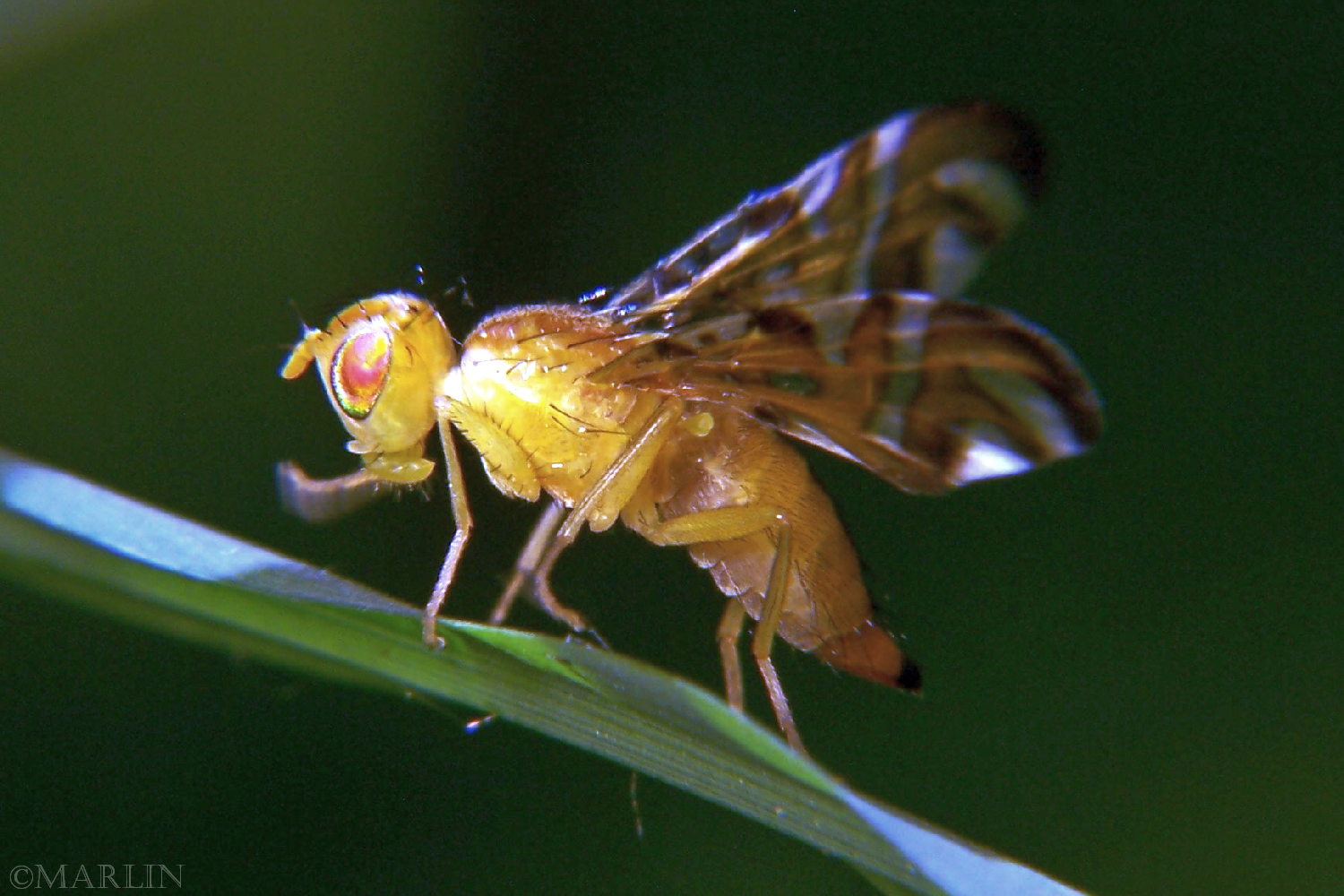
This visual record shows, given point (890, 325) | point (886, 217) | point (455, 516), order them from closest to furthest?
1. point (890, 325)
2. point (886, 217)
3. point (455, 516)

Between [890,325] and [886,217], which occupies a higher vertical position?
[886,217]

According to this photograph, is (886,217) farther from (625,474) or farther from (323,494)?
(323,494)

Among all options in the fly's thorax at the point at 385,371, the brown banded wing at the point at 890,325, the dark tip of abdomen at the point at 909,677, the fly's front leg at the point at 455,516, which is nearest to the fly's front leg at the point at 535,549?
the fly's front leg at the point at 455,516

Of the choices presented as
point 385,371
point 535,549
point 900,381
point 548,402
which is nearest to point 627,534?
point 535,549

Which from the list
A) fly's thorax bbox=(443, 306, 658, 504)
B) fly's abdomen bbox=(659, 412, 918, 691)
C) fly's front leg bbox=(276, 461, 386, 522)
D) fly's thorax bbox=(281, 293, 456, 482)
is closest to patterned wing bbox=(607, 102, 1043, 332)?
fly's thorax bbox=(443, 306, 658, 504)

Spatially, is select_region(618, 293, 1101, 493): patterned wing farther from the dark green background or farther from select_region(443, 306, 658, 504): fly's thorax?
the dark green background

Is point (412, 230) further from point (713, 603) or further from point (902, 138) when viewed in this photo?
point (902, 138)

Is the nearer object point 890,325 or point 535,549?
point 890,325
